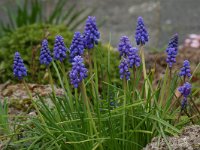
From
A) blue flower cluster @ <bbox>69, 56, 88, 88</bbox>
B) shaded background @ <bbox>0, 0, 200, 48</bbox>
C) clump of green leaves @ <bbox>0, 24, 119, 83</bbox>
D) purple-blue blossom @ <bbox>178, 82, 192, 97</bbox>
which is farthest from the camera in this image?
shaded background @ <bbox>0, 0, 200, 48</bbox>

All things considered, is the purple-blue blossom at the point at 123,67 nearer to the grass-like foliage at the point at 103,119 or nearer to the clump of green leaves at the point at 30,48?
the grass-like foliage at the point at 103,119

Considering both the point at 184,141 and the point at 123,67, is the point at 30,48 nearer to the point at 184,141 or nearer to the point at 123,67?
the point at 123,67

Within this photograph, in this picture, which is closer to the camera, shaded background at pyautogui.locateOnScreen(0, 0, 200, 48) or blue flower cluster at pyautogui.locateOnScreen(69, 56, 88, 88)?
blue flower cluster at pyautogui.locateOnScreen(69, 56, 88, 88)

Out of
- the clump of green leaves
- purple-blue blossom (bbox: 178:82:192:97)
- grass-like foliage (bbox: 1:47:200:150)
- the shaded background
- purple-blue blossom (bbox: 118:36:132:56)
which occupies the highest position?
the shaded background

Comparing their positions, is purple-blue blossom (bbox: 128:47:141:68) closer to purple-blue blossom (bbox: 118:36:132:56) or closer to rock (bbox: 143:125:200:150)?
purple-blue blossom (bbox: 118:36:132:56)

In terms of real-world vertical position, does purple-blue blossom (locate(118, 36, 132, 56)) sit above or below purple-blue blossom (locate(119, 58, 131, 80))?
above

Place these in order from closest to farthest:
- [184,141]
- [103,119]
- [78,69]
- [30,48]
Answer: [78,69]
[184,141]
[103,119]
[30,48]

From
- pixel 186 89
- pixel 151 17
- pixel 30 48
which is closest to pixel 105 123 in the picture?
pixel 186 89

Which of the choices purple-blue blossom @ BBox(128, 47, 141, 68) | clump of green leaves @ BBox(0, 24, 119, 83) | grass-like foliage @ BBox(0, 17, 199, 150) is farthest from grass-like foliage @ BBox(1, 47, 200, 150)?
clump of green leaves @ BBox(0, 24, 119, 83)
